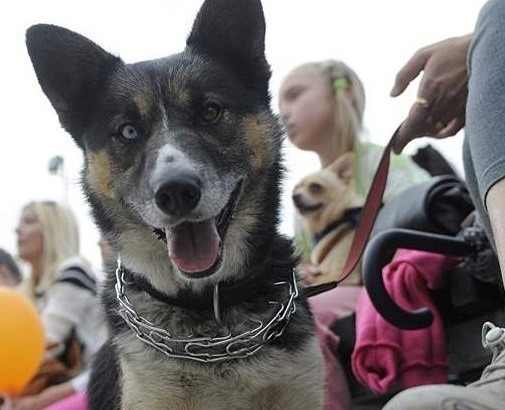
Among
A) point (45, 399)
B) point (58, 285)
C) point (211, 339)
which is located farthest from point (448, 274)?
point (58, 285)

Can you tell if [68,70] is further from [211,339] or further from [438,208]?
[438,208]

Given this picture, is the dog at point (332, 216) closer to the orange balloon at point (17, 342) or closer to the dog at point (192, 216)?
the dog at point (192, 216)

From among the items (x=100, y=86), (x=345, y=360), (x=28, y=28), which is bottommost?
(x=345, y=360)

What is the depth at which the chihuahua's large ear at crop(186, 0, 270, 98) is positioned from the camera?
6.75ft

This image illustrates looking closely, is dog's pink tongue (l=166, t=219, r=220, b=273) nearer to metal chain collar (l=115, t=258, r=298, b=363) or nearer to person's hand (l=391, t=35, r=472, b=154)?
metal chain collar (l=115, t=258, r=298, b=363)

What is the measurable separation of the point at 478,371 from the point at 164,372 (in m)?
0.98

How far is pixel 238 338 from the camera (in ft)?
5.97

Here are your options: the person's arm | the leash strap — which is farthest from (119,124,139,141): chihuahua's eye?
the person's arm

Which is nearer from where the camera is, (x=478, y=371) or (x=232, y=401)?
(x=232, y=401)

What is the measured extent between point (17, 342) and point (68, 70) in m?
1.77

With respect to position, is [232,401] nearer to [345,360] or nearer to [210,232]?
[210,232]

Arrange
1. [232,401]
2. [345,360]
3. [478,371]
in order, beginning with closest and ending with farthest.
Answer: [232,401], [478,371], [345,360]

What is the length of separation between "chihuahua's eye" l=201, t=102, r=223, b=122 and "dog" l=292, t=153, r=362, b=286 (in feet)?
4.39

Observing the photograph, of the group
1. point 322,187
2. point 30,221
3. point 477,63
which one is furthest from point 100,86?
point 30,221
